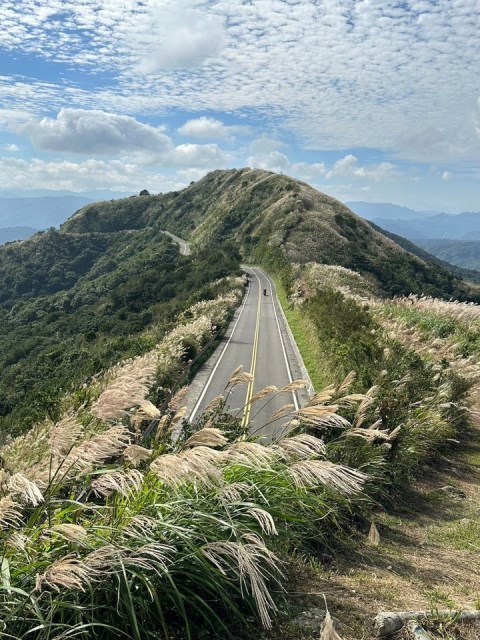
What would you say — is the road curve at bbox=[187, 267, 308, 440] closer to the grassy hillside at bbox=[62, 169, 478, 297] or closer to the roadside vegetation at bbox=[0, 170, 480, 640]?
the roadside vegetation at bbox=[0, 170, 480, 640]

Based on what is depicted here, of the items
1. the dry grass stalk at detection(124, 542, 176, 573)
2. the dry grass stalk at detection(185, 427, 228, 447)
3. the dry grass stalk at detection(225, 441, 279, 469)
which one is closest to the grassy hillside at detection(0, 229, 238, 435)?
the dry grass stalk at detection(185, 427, 228, 447)

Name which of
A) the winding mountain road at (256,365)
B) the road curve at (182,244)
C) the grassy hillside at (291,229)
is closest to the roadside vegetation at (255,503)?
the winding mountain road at (256,365)

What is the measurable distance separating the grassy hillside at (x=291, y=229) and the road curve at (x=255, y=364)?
34.4 meters

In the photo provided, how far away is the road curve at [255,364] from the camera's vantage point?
1936 cm

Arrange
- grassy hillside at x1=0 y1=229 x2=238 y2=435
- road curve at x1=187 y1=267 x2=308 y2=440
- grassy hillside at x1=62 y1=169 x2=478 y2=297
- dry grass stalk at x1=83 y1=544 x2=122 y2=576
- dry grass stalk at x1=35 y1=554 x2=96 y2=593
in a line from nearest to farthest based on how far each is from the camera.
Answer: dry grass stalk at x1=35 y1=554 x2=96 y2=593 < dry grass stalk at x1=83 y1=544 x2=122 y2=576 < road curve at x1=187 y1=267 x2=308 y2=440 < grassy hillside at x1=0 y1=229 x2=238 y2=435 < grassy hillside at x1=62 y1=169 x2=478 y2=297

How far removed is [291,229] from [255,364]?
6443 centimetres

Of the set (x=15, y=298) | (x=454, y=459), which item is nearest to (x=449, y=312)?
(x=454, y=459)

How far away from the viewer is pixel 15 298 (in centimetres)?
11712

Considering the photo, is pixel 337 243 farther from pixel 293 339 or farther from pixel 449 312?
pixel 449 312

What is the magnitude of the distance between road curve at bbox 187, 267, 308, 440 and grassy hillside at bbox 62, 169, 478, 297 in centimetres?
3445

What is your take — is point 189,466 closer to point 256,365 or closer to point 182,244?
point 256,365

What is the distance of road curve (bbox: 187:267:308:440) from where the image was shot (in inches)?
762

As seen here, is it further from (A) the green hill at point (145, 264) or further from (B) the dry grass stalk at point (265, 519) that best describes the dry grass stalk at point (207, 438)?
(A) the green hill at point (145, 264)

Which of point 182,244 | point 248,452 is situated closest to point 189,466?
point 248,452
